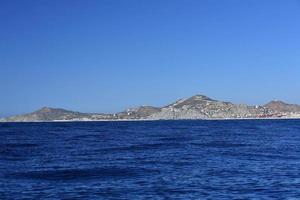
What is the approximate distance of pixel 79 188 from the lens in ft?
114

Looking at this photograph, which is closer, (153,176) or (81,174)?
(153,176)

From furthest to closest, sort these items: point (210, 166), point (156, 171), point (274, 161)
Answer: point (274, 161) → point (210, 166) → point (156, 171)

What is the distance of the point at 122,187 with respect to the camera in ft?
114

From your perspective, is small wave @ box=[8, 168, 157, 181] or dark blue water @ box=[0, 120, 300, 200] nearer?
dark blue water @ box=[0, 120, 300, 200]

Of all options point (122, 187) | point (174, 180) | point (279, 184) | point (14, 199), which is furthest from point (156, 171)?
point (14, 199)

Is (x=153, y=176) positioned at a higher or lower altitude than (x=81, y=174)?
lower

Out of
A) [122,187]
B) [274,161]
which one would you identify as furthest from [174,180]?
[274,161]

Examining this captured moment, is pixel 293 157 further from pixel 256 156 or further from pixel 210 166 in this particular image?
pixel 210 166

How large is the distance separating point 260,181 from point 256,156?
19693 millimetres

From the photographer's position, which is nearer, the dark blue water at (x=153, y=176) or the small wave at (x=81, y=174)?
the dark blue water at (x=153, y=176)

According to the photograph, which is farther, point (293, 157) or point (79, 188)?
point (293, 157)

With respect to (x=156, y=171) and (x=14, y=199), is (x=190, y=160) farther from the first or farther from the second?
(x=14, y=199)

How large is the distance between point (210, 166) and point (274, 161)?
297 inches

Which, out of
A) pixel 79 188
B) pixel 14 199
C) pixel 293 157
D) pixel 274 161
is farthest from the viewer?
pixel 293 157
